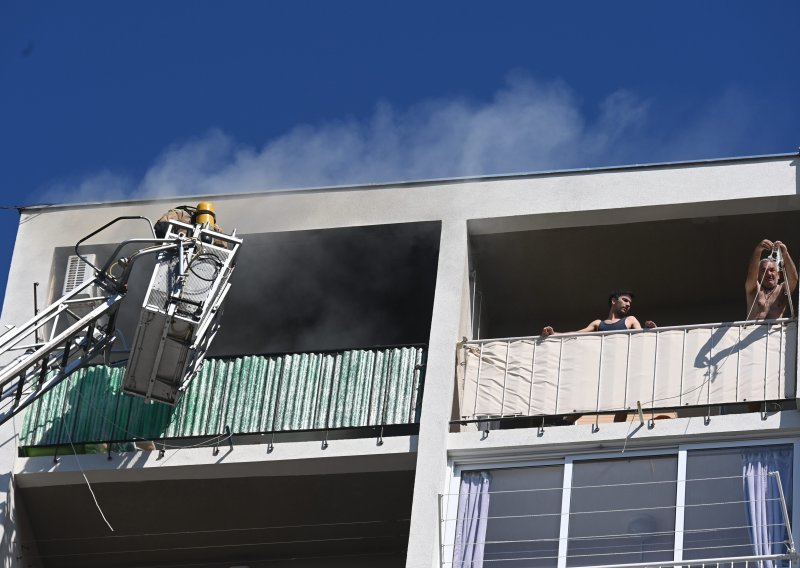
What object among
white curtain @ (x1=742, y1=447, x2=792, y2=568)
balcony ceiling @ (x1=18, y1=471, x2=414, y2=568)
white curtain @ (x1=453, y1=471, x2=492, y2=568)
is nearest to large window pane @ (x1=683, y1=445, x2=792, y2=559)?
white curtain @ (x1=742, y1=447, x2=792, y2=568)

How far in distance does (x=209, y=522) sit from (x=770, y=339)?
6191 millimetres

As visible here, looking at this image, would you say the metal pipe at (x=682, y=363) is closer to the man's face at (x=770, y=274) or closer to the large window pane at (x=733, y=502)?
the large window pane at (x=733, y=502)

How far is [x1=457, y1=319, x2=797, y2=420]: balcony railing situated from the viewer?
19016 mm

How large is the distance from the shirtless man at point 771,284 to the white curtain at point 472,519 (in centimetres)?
337

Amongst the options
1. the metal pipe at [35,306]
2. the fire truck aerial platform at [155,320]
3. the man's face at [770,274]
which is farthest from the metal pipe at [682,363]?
the metal pipe at [35,306]

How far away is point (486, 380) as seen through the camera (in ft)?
65.3

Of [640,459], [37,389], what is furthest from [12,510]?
[640,459]

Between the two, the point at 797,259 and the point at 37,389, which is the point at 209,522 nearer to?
the point at 37,389

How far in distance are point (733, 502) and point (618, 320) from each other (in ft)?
10.2

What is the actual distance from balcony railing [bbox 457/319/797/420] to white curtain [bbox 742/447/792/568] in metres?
0.83

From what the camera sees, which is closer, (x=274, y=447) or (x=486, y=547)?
(x=486, y=547)

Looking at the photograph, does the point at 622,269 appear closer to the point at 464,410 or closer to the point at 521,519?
the point at 464,410

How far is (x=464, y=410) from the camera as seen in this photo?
1980 centimetres

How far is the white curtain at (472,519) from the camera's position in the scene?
18016mm
